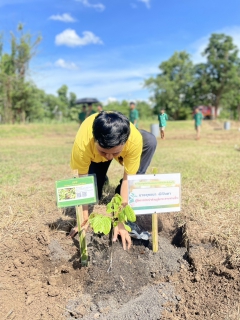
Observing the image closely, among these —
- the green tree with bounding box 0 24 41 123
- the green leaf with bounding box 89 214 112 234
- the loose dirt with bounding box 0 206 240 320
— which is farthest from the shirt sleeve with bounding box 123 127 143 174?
the green tree with bounding box 0 24 41 123

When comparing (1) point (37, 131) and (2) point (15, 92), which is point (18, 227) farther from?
(2) point (15, 92)

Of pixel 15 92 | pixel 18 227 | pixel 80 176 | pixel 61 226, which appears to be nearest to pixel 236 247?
pixel 80 176

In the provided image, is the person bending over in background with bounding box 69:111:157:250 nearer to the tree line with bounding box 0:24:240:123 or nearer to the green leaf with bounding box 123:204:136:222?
the green leaf with bounding box 123:204:136:222

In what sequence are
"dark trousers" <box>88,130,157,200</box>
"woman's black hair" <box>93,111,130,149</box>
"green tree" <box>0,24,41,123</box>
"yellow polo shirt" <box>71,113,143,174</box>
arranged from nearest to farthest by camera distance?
"woman's black hair" <box>93,111,130,149</box> < "yellow polo shirt" <box>71,113,143,174</box> < "dark trousers" <box>88,130,157,200</box> < "green tree" <box>0,24,41,123</box>

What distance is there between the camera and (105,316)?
2301 mm

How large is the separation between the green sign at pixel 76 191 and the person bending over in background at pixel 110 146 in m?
0.15

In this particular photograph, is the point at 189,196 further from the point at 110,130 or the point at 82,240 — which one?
the point at 110,130

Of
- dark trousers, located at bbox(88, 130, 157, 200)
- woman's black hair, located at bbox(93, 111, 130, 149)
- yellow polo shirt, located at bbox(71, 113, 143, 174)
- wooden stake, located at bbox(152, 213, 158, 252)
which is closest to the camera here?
woman's black hair, located at bbox(93, 111, 130, 149)

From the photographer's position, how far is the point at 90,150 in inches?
97.3

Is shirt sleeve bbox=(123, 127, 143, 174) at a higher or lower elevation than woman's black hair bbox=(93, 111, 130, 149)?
lower

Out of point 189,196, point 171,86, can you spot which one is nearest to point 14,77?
point 171,86

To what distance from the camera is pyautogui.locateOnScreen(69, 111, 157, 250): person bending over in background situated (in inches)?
78.7

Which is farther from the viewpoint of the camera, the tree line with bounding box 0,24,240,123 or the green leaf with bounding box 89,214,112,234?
the tree line with bounding box 0,24,240,123

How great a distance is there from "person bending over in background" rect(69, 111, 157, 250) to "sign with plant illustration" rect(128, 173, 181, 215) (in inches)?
4.6
